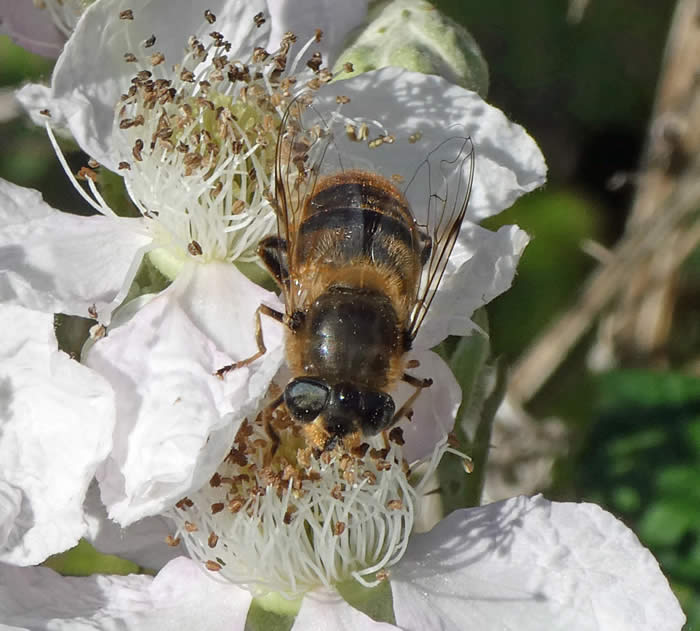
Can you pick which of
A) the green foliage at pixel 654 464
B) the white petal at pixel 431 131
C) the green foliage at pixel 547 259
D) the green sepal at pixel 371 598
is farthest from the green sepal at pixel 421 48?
the green foliage at pixel 547 259

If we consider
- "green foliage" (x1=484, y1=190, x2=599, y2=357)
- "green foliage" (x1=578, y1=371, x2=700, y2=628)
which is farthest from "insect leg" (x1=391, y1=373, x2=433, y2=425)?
"green foliage" (x1=484, y1=190, x2=599, y2=357)

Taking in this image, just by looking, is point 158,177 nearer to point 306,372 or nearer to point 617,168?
point 306,372

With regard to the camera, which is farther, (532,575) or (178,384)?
(532,575)

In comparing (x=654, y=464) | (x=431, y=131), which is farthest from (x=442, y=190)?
(x=654, y=464)

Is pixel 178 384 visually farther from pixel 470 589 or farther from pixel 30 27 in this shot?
pixel 30 27

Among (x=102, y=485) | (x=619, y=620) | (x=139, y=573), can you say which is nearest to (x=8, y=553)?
(x=102, y=485)

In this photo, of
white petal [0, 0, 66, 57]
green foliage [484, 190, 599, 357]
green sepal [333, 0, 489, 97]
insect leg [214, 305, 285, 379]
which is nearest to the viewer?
insect leg [214, 305, 285, 379]

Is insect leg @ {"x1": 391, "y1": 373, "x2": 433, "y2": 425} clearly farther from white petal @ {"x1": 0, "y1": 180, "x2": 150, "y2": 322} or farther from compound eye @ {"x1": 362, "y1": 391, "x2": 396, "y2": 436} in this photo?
white petal @ {"x1": 0, "y1": 180, "x2": 150, "y2": 322}
